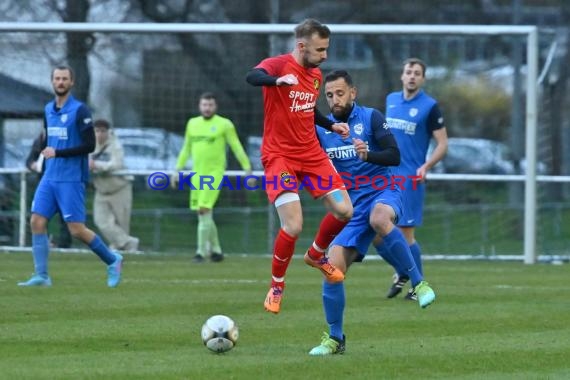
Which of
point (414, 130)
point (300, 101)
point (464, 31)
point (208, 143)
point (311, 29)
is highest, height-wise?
point (464, 31)

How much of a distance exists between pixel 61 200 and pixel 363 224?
464 centimetres

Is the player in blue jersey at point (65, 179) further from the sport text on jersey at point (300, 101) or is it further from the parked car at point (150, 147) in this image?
the parked car at point (150, 147)

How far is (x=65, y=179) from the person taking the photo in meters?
13.3

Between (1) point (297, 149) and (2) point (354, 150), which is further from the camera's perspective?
(2) point (354, 150)

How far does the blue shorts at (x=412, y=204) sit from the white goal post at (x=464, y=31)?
14.8 feet

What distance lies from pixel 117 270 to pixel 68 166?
1.18 m

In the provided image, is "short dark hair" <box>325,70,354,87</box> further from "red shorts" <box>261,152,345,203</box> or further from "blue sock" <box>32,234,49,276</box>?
"blue sock" <box>32,234,49,276</box>

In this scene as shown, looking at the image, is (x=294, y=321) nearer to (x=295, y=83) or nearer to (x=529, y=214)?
(x=295, y=83)

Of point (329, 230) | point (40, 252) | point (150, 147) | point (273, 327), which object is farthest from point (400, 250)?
point (150, 147)

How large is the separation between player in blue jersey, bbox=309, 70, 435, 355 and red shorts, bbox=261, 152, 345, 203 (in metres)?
0.26

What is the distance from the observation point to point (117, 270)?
13.4m

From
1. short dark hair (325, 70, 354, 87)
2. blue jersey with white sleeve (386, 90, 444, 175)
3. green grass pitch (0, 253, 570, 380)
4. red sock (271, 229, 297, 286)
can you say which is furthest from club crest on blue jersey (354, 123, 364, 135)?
blue jersey with white sleeve (386, 90, 444, 175)

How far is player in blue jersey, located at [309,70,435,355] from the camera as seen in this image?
933 cm

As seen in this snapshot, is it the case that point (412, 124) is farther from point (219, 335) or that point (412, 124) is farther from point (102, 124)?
point (102, 124)
